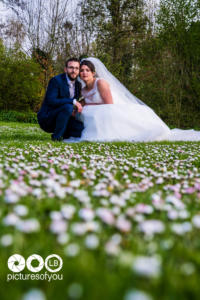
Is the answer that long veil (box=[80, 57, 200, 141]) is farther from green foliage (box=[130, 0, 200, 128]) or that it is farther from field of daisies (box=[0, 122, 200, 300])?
green foliage (box=[130, 0, 200, 128])

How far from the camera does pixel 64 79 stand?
723 centimetres

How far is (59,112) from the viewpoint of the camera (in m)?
6.99

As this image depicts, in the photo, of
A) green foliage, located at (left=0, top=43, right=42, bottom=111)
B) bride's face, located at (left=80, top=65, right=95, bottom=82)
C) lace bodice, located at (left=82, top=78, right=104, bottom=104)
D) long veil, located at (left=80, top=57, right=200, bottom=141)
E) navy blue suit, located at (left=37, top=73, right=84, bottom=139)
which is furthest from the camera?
green foliage, located at (left=0, top=43, right=42, bottom=111)

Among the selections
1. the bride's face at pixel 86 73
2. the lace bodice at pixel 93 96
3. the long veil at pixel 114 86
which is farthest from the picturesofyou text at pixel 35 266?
the long veil at pixel 114 86

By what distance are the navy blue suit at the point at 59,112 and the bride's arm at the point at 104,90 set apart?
75 centimetres

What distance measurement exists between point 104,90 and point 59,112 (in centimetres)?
167

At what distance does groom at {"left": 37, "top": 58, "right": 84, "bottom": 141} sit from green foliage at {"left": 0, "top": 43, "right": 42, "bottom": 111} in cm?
1615

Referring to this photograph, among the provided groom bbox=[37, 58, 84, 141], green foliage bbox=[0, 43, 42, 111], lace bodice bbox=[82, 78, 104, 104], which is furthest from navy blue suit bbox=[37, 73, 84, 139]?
green foliage bbox=[0, 43, 42, 111]

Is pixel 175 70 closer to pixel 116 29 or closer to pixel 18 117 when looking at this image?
pixel 116 29

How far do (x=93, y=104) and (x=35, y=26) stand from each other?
42.2 ft

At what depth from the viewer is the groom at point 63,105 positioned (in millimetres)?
6918

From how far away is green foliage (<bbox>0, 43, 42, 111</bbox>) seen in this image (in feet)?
74.2

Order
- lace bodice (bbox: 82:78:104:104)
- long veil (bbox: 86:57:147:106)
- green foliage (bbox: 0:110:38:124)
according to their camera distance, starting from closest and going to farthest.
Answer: lace bodice (bbox: 82:78:104:104) → long veil (bbox: 86:57:147:106) → green foliage (bbox: 0:110:38:124)

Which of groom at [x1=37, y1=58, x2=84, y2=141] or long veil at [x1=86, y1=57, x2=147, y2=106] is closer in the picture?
groom at [x1=37, y1=58, x2=84, y2=141]
